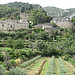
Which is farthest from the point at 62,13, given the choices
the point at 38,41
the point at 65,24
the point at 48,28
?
the point at 38,41

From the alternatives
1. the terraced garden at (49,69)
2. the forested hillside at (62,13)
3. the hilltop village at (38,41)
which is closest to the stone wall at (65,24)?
the hilltop village at (38,41)

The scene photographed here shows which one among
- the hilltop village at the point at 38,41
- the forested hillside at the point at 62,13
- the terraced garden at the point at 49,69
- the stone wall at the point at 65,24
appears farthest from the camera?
the forested hillside at the point at 62,13

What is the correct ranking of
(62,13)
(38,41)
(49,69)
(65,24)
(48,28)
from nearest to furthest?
1. (49,69)
2. (38,41)
3. (48,28)
4. (65,24)
5. (62,13)

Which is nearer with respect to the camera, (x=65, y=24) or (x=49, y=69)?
(x=49, y=69)

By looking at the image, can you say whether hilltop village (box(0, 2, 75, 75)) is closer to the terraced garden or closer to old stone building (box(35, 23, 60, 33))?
old stone building (box(35, 23, 60, 33))

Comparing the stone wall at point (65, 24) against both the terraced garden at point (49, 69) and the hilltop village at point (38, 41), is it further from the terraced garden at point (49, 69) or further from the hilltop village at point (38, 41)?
the terraced garden at point (49, 69)

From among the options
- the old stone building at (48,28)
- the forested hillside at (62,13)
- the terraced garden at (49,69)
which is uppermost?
the forested hillside at (62,13)

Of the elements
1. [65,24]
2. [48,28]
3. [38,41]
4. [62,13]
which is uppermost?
[62,13]

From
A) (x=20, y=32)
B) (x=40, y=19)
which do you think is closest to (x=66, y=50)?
(x=20, y=32)

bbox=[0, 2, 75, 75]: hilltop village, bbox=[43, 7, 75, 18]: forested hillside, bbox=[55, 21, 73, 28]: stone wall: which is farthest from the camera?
bbox=[43, 7, 75, 18]: forested hillside

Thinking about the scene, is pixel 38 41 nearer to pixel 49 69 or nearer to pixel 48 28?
pixel 48 28

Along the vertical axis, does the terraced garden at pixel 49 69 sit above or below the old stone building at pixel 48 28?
below

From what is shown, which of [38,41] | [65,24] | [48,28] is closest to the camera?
[38,41]

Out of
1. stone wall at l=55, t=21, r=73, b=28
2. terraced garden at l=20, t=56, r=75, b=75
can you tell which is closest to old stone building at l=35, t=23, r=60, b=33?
stone wall at l=55, t=21, r=73, b=28
